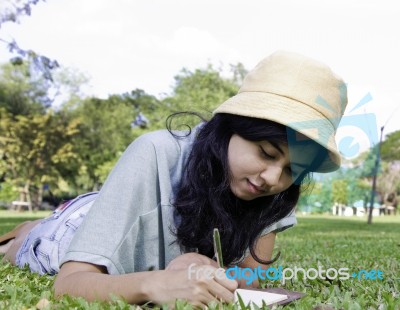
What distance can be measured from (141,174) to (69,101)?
25835 mm

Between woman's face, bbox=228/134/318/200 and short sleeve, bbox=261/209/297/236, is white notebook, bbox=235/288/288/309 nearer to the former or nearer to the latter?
woman's face, bbox=228/134/318/200

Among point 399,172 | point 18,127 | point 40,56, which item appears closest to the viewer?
point 40,56

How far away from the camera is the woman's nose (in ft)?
6.40

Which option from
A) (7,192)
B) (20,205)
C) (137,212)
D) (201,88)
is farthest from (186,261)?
(7,192)

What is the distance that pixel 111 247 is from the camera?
1.97 m

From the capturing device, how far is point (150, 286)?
5.74ft

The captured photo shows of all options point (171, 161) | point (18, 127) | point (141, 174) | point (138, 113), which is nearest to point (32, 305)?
point (141, 174)

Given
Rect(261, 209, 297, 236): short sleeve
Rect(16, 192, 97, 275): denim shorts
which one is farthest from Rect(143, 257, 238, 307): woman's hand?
Rect(16, 192, 97, 275): denim shorts

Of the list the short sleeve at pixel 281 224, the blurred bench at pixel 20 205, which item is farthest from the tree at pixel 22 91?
the short sleeve at pixel 281 224

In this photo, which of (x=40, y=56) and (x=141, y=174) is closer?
(x=141, y=174)

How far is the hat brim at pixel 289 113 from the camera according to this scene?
1951mm

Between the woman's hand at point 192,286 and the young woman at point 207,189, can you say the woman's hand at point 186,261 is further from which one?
the woman's hand at point 192,286

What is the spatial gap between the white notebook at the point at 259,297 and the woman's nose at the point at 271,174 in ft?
1.22

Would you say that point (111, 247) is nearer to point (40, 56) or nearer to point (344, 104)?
point (344, 104)
